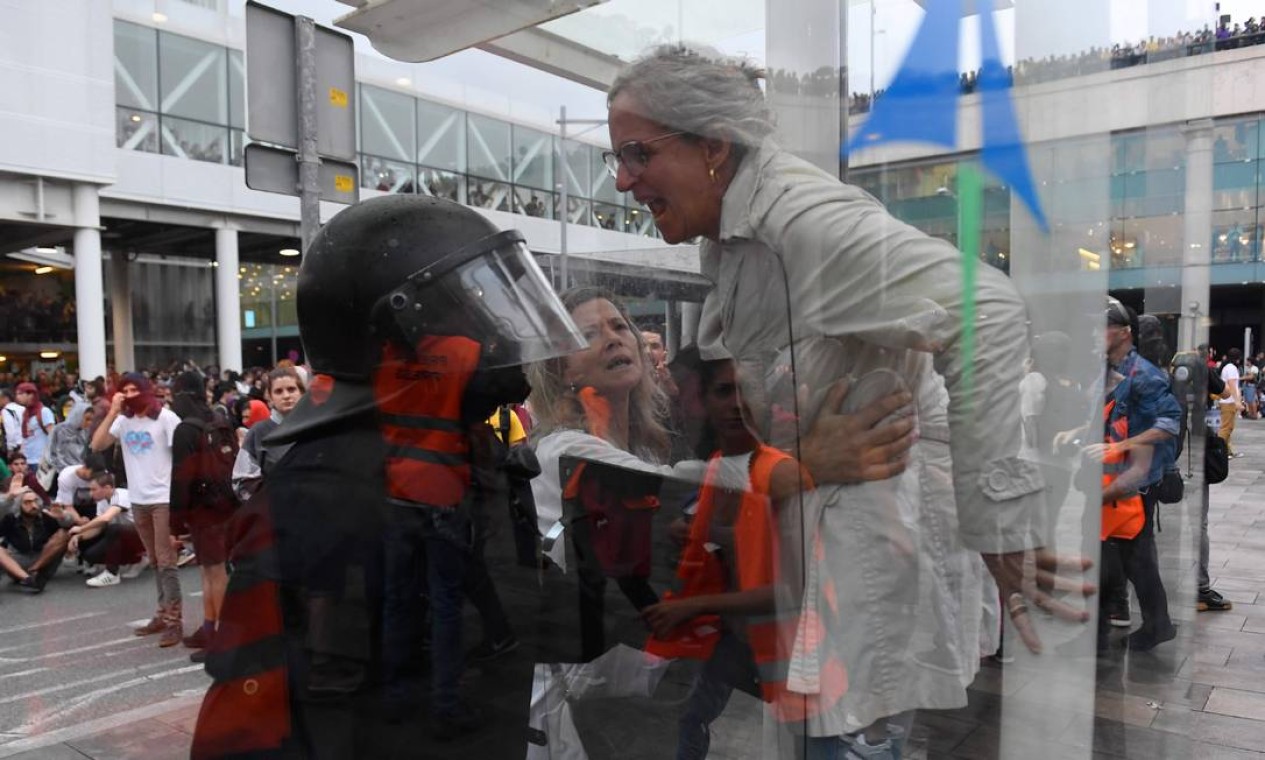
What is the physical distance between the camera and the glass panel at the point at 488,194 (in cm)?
187

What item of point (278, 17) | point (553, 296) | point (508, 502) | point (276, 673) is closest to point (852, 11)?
point (553, 296)

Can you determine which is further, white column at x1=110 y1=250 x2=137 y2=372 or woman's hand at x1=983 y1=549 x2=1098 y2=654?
white column at x1=110 y1=250 x2=137 y2=372

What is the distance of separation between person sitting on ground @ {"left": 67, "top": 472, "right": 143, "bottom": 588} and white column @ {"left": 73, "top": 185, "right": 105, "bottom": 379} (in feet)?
23.5

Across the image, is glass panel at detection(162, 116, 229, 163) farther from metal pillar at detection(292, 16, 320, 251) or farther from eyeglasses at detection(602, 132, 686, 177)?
eyeglasses at detection(602, 132, 686, 177)

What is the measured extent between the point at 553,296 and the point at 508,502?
340mm

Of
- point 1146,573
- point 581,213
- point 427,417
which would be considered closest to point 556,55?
point 581,213

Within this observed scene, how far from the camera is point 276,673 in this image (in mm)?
1012

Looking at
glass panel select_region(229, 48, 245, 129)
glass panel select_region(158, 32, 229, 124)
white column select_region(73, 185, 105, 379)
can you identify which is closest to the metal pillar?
glass panel select_region(158, 32, 229, 124)

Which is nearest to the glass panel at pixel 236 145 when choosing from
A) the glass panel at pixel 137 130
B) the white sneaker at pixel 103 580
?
the glass panel at pixel 137 130

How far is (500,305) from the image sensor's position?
1.13 meters

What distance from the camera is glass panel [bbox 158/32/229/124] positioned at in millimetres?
10172

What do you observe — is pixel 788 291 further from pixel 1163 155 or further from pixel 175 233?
pixel 175 233

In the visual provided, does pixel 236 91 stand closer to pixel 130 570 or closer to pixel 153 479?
pixel 130 570

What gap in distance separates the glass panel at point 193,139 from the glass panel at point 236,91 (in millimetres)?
267
